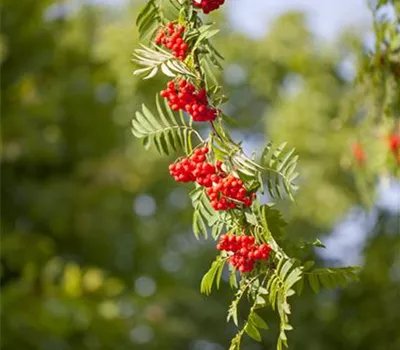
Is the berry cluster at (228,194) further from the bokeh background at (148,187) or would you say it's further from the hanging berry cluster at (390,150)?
the bokeh background at (148,187)

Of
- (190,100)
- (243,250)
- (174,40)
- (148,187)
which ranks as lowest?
(243,250)

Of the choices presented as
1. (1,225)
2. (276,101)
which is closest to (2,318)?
(1,225)

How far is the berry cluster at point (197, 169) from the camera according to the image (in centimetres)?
168

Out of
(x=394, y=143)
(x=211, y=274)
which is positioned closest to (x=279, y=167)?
(x=211, y=274)

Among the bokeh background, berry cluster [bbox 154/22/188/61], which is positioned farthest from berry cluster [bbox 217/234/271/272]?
the bokeh background

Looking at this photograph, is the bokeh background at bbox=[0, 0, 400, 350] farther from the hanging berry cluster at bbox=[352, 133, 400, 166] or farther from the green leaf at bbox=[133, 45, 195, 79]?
the green leaf at bbox=[133, 45, 195, 79]

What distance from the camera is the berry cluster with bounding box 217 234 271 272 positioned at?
1.62 metres

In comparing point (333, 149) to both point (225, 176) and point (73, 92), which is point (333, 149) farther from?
point (225, 176)

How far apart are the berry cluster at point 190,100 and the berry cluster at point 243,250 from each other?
21 centimetres

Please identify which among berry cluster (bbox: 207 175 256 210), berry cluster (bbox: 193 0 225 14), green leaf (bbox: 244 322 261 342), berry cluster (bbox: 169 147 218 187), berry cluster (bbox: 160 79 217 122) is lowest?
green leaf (bbox: 244 322 261 342)

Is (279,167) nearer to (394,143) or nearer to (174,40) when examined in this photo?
(174,40)

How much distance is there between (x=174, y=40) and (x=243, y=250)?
402 millimetres

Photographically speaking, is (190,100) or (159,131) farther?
(159,131)

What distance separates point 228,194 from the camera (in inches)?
65.0
